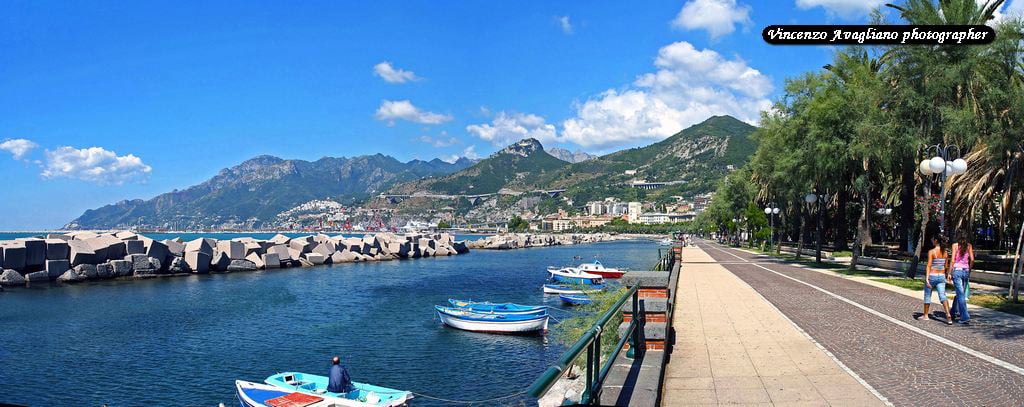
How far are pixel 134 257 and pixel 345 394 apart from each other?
137ft

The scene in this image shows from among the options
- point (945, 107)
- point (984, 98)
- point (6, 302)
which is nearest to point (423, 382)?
point (945, 107)

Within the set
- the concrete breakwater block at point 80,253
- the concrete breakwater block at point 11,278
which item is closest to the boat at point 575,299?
the concrete breakwater block at point 80,253

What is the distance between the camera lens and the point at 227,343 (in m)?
23.4

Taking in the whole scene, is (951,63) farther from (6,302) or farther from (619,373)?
(6,302)

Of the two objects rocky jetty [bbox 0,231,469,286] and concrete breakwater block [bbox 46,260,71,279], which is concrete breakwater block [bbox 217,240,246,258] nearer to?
rocky jetty [bbox 0,231,469,286]

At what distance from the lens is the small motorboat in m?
13.5

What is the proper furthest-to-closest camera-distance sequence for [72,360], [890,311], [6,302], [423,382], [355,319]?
[6,302] < [355,319] < [72,360] < [423,382] < [890,311]

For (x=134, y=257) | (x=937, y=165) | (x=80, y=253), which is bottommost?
(x=134, y=257)

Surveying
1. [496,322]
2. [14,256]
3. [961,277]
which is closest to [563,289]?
[496,322]

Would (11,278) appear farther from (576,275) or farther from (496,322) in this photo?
(576,275)

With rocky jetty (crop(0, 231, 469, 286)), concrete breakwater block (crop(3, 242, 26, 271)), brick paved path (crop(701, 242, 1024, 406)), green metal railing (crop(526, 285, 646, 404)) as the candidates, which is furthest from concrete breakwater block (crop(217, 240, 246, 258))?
green metal railing (crop(526, 285, 646, 404))

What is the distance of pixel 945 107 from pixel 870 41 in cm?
1254

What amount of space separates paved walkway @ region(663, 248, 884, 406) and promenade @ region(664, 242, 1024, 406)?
13 mm

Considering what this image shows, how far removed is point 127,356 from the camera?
21406 millimetres
